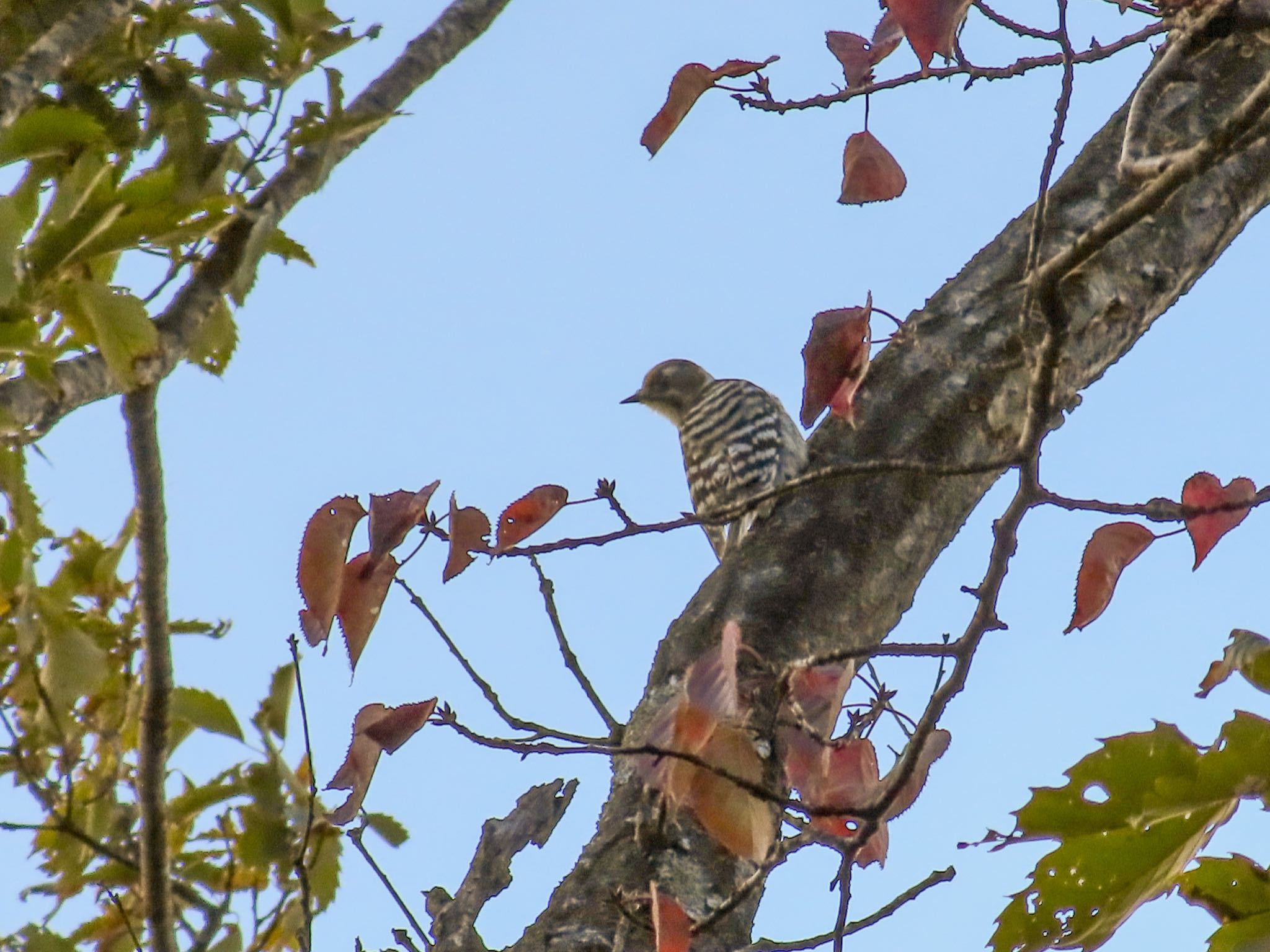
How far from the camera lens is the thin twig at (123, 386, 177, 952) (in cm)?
190

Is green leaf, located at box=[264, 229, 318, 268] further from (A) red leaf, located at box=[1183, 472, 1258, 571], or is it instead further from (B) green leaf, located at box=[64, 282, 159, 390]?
(A) red leaf, located at box=[1183, 472, 1258, 571]

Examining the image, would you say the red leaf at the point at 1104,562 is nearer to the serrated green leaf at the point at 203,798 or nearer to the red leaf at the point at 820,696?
the red leaf at the point at 820,696

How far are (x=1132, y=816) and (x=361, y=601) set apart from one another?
125 centimetres

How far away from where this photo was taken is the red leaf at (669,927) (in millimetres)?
2148

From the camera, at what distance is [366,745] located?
7.74ft

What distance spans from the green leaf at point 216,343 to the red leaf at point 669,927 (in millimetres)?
1058

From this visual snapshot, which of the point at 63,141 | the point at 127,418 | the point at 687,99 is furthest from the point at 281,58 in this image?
the point at 687,99

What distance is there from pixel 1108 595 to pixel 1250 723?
0.66m

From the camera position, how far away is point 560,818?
2912mm

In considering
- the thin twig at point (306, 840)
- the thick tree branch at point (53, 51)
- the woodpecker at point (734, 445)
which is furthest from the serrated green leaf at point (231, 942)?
the woodpecker at point (734, 445)

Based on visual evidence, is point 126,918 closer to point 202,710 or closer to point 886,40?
point 202,710

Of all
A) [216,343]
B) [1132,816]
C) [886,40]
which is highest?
[886,40]

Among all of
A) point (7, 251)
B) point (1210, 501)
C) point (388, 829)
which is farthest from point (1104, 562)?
point (7, 251)

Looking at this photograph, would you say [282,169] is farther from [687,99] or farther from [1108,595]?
[1108,595]
